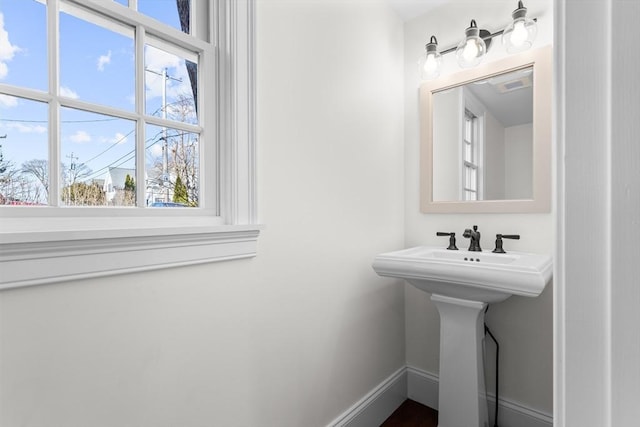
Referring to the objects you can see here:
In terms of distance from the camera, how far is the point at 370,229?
175 cm

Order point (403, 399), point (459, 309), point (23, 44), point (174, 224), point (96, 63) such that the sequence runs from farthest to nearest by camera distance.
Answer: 1. point (403, 399)
2. point (459, 309)
3. point (174, 224)
4. point (96, 63)
5. point (23, 44)

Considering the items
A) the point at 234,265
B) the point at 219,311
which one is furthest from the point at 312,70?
the point at 219,311

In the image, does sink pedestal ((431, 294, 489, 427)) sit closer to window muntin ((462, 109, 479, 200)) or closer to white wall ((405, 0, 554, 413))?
white wall ((405, 0, 554, 413))

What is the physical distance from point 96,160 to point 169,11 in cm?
56

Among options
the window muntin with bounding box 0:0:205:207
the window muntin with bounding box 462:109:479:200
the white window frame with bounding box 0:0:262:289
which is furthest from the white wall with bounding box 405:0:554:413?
the window muntin with bounding box 0:0:205:207

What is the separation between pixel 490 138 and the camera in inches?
68.0

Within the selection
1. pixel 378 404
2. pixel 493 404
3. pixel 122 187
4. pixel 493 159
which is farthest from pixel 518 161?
pixel 122 187

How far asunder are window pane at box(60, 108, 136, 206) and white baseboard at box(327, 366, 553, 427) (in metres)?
1.29

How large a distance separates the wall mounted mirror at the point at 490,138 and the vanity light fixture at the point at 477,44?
8 cm

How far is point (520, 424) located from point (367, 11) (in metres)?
2.24

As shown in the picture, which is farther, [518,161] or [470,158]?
[470,158]

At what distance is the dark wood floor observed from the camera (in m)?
1.74

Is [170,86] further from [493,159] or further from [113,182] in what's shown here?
[493,159]
